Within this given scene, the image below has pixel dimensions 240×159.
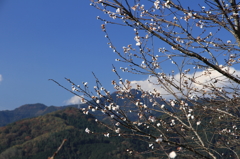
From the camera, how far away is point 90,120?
182250mm

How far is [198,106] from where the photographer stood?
4.48 metres

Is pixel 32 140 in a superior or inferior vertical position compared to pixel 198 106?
superior

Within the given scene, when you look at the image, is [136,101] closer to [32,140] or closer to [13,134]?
[32,140]

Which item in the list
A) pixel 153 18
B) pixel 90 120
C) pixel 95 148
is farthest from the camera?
pixel 90 120

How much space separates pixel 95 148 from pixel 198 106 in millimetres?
144357

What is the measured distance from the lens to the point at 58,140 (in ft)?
473

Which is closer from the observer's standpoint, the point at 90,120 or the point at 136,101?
the point at 136,101

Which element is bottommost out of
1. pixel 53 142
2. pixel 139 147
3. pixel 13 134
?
pixel 139 147

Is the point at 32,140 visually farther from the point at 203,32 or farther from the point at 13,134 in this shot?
the point at 203,32

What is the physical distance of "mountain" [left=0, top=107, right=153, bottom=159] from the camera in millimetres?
131000

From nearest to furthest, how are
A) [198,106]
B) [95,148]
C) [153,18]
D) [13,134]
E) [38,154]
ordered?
1. [153,18]
2. [198,106]
3. [38,154]
4. [95,148]
5. [13,134]

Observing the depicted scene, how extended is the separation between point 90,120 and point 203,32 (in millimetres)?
182293

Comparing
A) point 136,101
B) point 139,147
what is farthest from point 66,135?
point 136,101

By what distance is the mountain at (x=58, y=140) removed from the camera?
131 m
